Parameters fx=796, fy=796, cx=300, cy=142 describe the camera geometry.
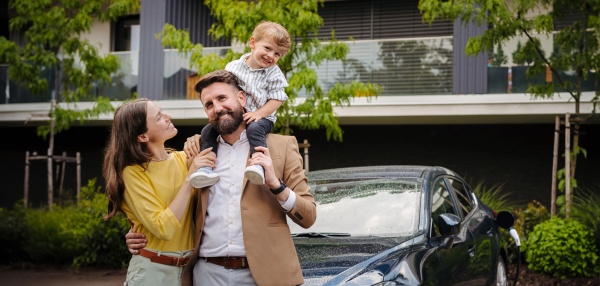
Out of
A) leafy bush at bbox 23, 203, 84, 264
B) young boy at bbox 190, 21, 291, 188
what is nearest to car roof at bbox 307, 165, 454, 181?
young boy at bbox 190, 21, 291, 188

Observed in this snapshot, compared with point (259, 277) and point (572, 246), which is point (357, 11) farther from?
point (259, 277)

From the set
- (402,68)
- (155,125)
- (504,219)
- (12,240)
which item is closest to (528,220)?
(504,219)

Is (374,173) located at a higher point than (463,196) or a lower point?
higher

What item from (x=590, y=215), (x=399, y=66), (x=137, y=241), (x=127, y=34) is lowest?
(x=590, y=215)

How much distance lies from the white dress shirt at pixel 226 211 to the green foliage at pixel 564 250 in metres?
7.32

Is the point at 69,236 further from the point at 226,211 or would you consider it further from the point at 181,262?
the point at 226,211

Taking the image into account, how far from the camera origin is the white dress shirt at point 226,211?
3.52 m

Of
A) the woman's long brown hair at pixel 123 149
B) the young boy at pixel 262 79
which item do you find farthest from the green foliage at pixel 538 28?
the woman's long brown hair at pixel 123 149

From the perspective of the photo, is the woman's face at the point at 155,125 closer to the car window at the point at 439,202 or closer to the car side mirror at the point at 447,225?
the car side mirror at the point at 447,225

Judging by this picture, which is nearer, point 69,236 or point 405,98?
point 69,236

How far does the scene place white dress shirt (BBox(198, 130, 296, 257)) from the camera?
138 inches

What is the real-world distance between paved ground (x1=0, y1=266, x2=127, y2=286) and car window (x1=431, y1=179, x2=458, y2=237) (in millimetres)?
5731

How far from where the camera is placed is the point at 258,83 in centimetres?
434

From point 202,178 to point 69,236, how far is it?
9660mm
